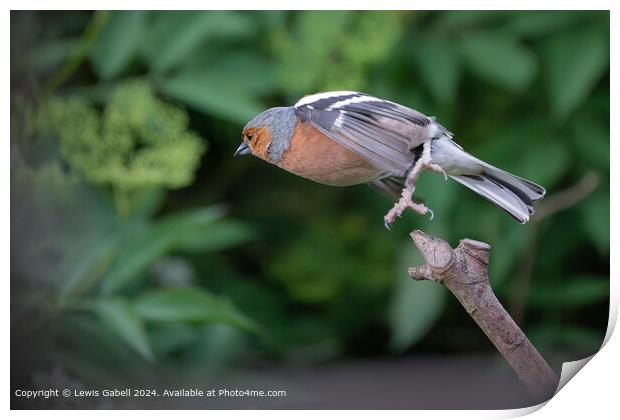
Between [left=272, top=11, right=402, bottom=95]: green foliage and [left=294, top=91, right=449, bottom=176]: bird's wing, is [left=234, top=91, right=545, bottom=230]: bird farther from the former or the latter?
[left=272, top=11, right=402, bottom=95]: green foliage

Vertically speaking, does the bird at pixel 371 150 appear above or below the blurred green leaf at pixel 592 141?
below

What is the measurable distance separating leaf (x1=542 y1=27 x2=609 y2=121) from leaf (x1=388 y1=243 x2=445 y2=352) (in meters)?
0.39

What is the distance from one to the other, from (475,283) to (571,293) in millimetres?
857

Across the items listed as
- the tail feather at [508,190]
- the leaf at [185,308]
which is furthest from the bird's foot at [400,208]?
the leaf at [185,308]

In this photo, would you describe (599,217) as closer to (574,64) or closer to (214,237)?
(574,64)

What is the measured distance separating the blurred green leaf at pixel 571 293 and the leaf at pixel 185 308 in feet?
1.88

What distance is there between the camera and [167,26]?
1.49 meters

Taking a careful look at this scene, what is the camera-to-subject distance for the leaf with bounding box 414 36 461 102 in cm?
153

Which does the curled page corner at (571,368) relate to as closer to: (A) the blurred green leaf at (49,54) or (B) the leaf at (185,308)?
(B) the leaf at (185,308)

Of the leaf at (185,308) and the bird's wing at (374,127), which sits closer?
the bird's wing at (374,127)

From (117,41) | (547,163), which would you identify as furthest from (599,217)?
(117,41)

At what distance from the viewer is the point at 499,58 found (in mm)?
1539

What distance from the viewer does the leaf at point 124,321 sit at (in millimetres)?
1363
